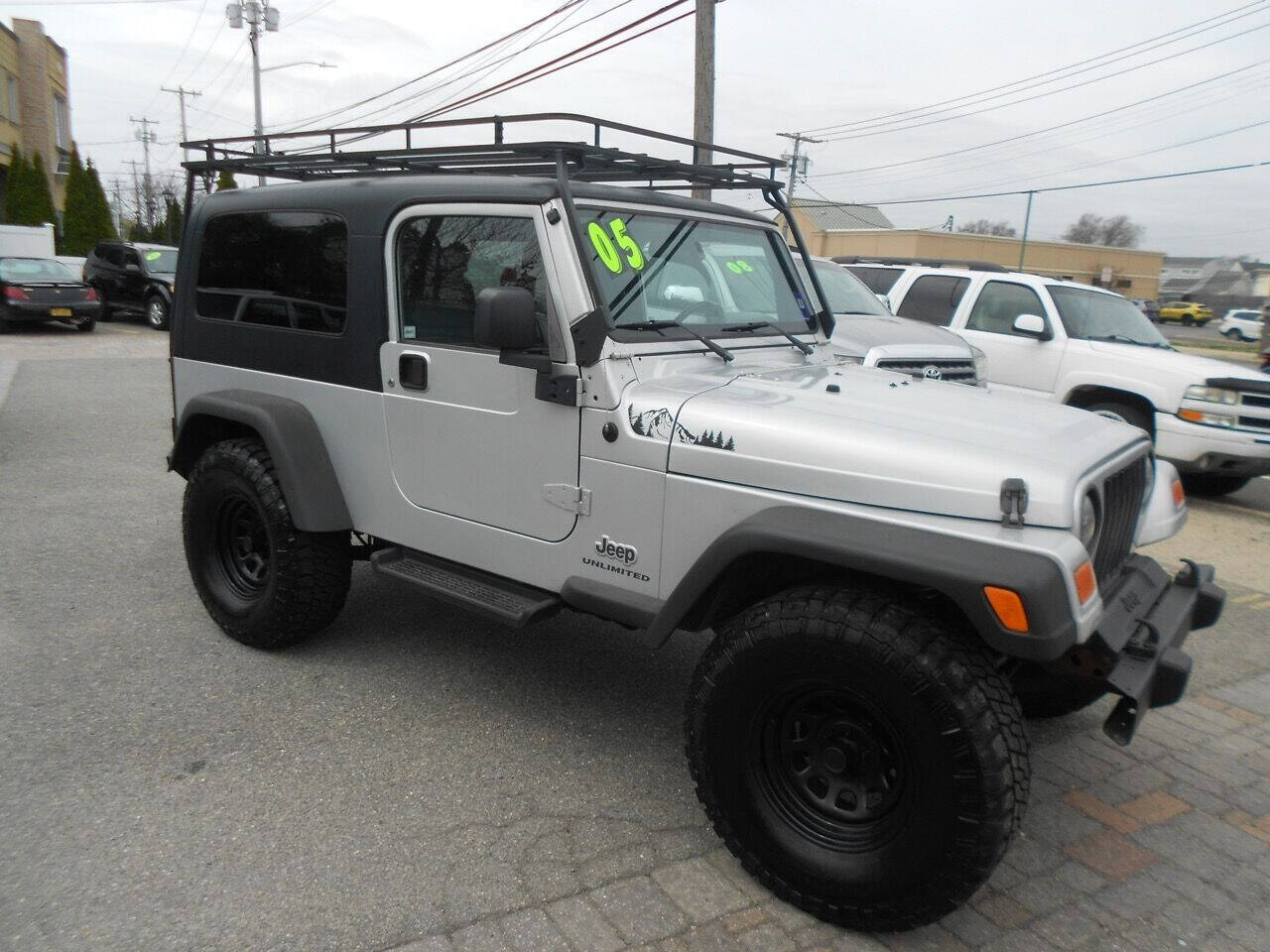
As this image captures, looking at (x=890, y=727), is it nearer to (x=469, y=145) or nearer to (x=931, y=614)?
(x=931, y=614)

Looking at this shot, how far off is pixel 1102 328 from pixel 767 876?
7604mm

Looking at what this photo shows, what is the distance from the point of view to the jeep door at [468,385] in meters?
3.30

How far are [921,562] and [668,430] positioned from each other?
3.03ft

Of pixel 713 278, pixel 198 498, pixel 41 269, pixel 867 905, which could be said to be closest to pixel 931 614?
pixel 867 905

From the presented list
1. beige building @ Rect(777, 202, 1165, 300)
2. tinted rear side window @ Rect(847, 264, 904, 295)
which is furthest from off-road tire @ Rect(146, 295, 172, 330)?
beige building @ Rect(777, 202, 1165, 300)

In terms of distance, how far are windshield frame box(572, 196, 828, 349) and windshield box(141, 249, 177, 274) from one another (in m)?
19.0

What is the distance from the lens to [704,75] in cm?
1252

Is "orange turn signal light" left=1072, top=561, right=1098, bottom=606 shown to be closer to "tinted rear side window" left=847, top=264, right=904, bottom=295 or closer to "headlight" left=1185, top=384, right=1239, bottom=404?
"headlight" left=1185, top=384, right=1239, bottom=404

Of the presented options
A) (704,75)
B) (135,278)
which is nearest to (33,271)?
(135,278)

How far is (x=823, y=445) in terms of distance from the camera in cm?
273

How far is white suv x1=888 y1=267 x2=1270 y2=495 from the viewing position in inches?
300

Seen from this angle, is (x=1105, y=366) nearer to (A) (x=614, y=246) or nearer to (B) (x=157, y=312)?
(A) (x=614, y=246)

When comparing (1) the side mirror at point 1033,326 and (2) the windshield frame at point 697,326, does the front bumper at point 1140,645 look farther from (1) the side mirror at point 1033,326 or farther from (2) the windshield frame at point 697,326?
(1) the side mirror at point 1033,326

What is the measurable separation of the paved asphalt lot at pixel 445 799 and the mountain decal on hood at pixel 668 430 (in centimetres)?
129
